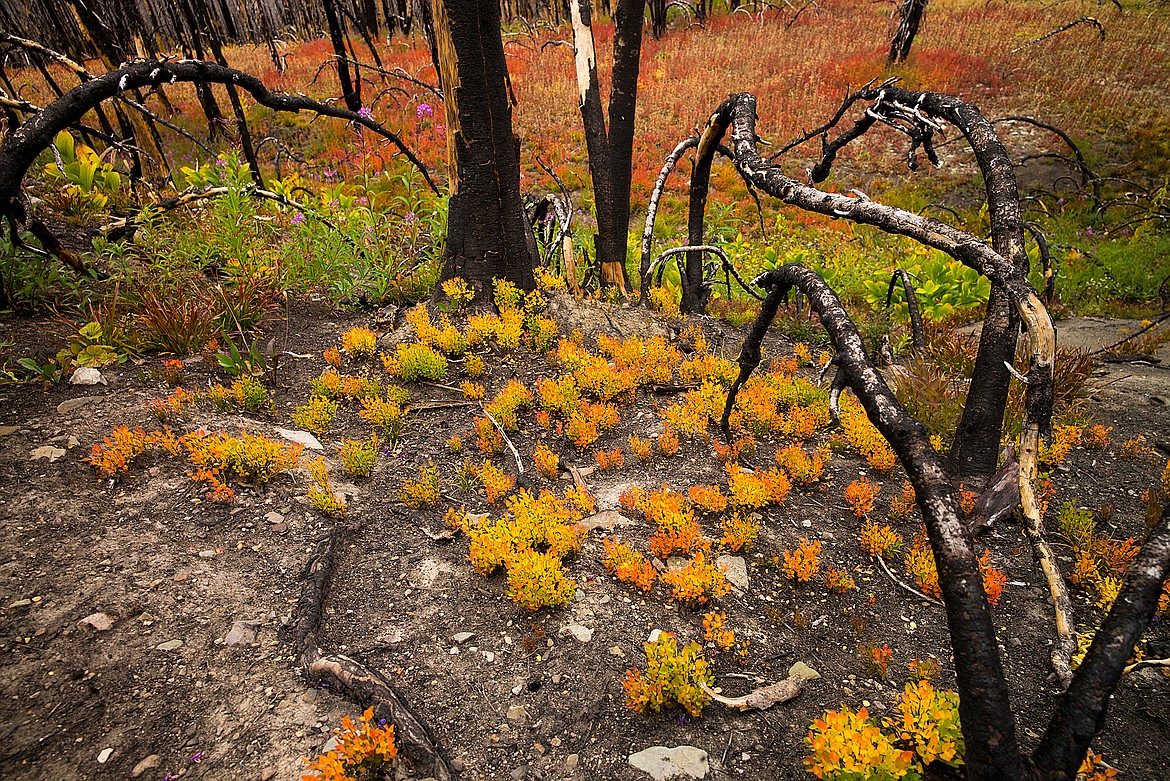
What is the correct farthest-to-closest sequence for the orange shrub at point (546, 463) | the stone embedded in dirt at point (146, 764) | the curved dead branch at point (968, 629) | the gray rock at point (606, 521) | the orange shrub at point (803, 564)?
the orange shrub at point (546, 463)
the gray rock at point (606, 521)
the orange shrub at point (803, 564)
the stone embedded in dirt at point (146, 764)
the curved dead branch at point (968, 629)

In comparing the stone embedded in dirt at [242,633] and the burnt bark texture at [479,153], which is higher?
the burnt bark texture at [479,153]

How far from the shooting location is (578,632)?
3061 mm

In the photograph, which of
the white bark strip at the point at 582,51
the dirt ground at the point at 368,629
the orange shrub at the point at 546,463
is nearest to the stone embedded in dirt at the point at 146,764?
the dirt ground at the point at 368,629

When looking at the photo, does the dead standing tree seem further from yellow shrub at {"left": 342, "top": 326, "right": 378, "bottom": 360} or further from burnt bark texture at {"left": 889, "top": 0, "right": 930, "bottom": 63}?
burnt bark texture at {"left": 889, "top": 0, "right": 930, "bottom": 63}

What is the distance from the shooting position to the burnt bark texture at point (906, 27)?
19.5 m

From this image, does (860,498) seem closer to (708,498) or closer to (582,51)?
(708,498)

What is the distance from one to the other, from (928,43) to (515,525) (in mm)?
31443

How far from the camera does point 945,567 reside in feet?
5.63

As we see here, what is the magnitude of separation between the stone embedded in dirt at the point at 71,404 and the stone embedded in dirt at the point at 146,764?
2896 millimetres

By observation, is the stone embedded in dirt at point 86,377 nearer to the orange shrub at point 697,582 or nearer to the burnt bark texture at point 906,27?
the orange shrub at point 697,582

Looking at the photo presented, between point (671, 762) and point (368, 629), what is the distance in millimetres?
1727

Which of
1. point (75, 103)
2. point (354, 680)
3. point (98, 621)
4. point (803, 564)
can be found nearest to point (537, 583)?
point (354, 680)

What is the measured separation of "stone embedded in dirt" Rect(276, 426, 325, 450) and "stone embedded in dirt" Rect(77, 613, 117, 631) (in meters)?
1.67

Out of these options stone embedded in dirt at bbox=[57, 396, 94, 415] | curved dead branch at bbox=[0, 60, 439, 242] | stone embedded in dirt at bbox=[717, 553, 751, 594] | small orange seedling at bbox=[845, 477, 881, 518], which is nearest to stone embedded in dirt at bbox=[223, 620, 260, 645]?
stone embedded in dirt at bbox=[57, 396, 94, 415]
